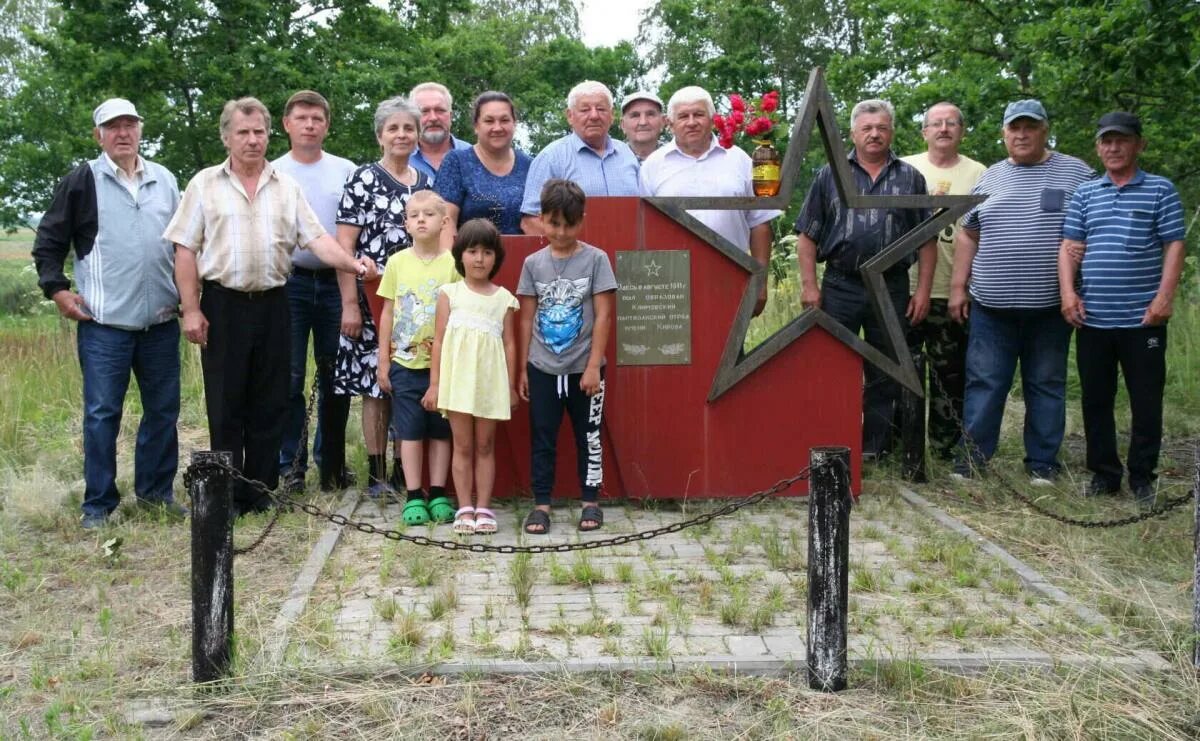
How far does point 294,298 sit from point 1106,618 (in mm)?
4594

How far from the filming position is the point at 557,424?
21.4 ft

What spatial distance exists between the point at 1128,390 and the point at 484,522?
11.9ft

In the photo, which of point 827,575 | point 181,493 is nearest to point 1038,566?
point 827,575

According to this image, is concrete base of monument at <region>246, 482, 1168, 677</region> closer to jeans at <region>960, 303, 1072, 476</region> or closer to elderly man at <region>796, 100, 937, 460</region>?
jeans at <region>960, 303, 1072, 476</region>

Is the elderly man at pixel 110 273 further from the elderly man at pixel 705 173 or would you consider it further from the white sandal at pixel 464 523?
the elderly man at pixel 705 173

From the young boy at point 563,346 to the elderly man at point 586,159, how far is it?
546mm

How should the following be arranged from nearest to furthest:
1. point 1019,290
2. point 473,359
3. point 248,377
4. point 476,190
→ point 473,359
point 248,377
point 476,190
point 1019,290

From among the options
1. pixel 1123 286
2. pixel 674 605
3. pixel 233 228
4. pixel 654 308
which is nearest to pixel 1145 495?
pixel 1123 286

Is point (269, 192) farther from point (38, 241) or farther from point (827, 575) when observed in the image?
point (827, 575)

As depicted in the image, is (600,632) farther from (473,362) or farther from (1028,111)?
(1028,111)

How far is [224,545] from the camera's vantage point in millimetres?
4289

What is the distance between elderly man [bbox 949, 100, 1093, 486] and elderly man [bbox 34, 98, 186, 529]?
4.54m

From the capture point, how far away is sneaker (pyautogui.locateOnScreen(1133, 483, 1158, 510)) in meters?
6.86

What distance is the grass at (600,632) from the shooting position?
3.94 meters
